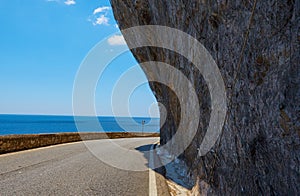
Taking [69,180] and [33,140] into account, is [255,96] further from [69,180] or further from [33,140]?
[33,140]

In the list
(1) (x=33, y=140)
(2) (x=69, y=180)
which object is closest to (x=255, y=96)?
(2) (x=69, y=180)

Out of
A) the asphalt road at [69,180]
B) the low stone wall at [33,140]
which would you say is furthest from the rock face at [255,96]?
the low stone wall at [33,140]

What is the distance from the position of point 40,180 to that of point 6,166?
2.54m

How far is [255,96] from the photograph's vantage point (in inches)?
135

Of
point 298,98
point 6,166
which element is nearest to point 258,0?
point 298,98

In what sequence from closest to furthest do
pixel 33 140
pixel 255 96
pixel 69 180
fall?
pixel 255 96 → pixel 69 180 → pixel 33 140

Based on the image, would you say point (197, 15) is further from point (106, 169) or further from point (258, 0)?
point (106, 169)

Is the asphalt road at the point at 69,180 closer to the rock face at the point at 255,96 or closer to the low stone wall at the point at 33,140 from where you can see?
the rock face at the point at 255,96

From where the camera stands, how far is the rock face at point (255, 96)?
2664 millimetres

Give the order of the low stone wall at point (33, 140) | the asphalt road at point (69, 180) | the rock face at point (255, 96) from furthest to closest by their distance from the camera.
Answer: the low stone wall at point (33, 140)
the asphalt road at point (69, 180)
the rock face at point (255, 96)

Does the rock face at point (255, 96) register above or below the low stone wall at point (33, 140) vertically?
above

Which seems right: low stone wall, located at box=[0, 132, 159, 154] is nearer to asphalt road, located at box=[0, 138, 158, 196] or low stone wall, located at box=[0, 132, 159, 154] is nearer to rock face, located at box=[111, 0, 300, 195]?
asphalt road, located at box=[0, 138, 158, 196]

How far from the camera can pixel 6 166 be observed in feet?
26.6

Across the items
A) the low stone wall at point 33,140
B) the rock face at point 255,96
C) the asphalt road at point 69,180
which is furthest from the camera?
the low stone wall at point 33,140
